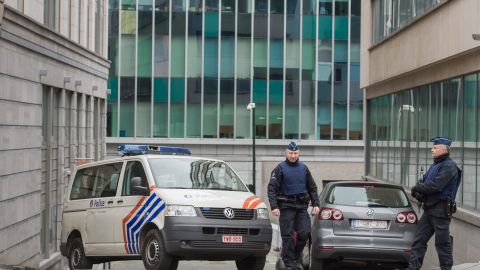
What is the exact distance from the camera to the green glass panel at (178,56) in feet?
153

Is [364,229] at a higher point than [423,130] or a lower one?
lower

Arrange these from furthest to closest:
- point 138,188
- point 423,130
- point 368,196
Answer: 1. point 423,130
2. point 368,196
3. point 138,188

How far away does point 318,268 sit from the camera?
1412 cm

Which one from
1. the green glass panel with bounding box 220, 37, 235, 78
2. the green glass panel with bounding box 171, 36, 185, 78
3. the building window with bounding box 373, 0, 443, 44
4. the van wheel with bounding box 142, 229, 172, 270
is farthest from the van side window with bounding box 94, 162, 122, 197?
the green glass panel with bounding box 220, 37, 235, 78

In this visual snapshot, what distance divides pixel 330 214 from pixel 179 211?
9.75 feet

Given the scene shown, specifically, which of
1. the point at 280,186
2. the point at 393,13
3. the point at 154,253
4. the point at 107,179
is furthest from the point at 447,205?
the point at 393,13

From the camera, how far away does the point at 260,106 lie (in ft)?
155

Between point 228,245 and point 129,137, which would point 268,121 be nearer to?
point 129,137

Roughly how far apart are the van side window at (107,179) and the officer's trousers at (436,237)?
4790 millimetres

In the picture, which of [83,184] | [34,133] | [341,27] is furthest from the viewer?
[341,27]

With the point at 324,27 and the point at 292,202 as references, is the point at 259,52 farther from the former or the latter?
the point at 292,202

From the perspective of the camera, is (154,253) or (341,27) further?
(341,27)

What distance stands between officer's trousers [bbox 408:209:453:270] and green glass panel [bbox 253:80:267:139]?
3544 cm

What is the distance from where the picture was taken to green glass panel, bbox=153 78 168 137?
153 feet
